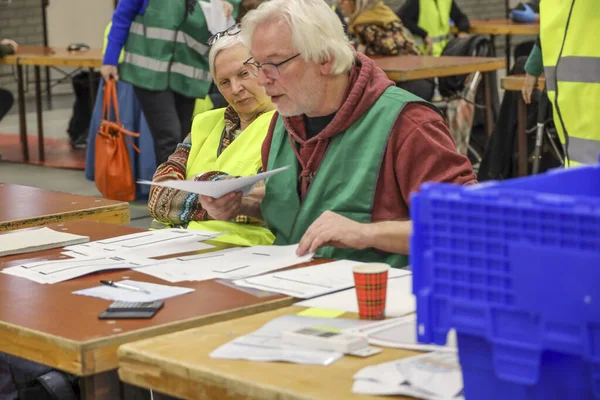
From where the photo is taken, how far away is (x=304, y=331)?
1.85 m

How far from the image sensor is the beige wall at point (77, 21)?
45.1 ft

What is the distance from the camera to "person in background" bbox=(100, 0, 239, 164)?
20.4 ft

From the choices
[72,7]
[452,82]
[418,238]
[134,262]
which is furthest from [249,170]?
[72,7]

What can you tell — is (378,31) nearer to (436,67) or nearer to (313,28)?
(436,67)

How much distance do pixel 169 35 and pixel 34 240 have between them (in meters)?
3.58

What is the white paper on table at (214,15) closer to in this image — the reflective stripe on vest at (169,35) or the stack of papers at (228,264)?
the reflective stripe on vest at (169,35)

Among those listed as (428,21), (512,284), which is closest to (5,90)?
(428,21)

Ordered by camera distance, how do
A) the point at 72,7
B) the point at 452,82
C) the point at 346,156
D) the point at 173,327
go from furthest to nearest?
the point at 72,7 → the point at 452,82 → the point at 346,156 → the point at 173,327

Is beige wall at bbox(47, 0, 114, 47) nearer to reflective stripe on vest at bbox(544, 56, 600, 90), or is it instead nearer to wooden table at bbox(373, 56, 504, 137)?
wooden table at bbox(373, 56, 504, 137)

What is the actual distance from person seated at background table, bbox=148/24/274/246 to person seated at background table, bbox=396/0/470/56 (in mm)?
6088

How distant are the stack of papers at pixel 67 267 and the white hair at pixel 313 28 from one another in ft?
2.14

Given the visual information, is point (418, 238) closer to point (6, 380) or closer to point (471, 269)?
point (471, 269)

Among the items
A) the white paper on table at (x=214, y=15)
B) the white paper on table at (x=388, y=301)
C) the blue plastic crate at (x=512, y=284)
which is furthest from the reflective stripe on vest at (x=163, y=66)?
the blue plastic crate at (x=512, y=284)

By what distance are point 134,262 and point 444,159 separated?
0.77 meters
